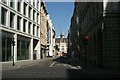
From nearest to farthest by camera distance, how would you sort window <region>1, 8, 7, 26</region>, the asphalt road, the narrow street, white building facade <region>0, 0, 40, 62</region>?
the asphalt road
the narrow street
window <region>1, 8, 7, 26</region>
white building facade <region>0, 0, 40, 62</region>

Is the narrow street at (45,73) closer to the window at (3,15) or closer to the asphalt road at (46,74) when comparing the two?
the asphalt road at (46,74)

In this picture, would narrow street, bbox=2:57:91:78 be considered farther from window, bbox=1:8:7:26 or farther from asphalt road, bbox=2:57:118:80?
window, bbox=1:8:7:26

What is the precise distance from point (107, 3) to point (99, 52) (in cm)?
698

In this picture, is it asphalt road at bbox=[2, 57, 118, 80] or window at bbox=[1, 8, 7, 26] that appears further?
window at bbox=[1, 8, 7, 26]

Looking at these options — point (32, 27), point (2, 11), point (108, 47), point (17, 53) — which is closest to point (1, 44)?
point (2, 11)

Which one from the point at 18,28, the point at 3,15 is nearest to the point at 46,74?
the point at 3,15

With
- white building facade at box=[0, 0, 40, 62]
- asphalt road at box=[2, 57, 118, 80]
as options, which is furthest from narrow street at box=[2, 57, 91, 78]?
white building facade at box=[0, 0, 40, 62]

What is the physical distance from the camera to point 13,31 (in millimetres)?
49688

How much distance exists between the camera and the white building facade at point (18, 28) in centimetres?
4488

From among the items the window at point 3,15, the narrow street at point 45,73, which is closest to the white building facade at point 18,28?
the window at point 3,15

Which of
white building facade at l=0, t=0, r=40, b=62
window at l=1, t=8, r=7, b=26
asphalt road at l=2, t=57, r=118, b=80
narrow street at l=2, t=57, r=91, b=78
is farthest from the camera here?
white building facade at l=0, t=0, r=40, b=62

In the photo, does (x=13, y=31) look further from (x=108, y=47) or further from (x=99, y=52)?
(x=108, y=47)

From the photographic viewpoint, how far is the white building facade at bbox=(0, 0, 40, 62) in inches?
1767

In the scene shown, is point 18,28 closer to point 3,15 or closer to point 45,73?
point 3,15
